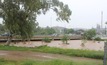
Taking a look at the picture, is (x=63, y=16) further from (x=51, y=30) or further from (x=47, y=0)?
(x=51, y=30)

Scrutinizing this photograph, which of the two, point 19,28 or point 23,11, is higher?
point 23,11

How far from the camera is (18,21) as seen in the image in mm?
25469

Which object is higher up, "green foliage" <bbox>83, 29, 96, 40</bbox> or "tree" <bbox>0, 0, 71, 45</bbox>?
"tree" <bbox>0, 0, 71, 45</bbox>

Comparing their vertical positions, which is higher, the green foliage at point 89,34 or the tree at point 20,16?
the tree at point 20,16

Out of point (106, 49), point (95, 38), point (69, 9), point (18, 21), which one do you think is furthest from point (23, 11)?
point (95, 38)

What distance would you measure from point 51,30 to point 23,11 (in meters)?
57.9

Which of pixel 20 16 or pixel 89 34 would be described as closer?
pixel 20 16

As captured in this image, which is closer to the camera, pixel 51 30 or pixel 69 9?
pixel 69 9

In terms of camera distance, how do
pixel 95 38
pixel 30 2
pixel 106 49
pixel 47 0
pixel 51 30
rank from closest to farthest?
1. pixel 106 49
2. pixel 30 2
3. pixel 47 0
4. pixel 95 38
5. pixel 51 30

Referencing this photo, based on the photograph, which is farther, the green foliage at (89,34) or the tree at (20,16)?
the green foliage at (89,34)

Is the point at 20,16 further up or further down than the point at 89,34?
further up

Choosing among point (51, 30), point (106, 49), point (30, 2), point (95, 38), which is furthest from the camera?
point (51, 30)

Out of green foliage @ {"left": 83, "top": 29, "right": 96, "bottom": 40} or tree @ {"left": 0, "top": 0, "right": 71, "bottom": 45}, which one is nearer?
tree @ {"left": 0, "top": 0, "right": 71, "bottom": 45}

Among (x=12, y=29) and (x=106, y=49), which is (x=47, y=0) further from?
(x=106, y=49)
